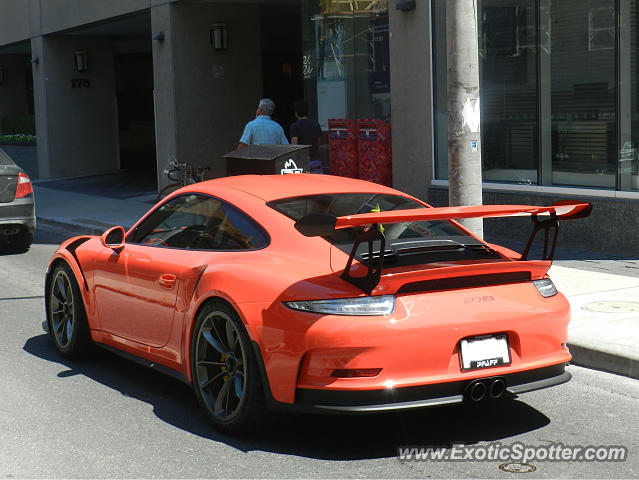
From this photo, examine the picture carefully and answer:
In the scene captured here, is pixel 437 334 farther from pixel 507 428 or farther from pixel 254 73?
pixel 254 73

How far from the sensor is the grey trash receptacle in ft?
36.1

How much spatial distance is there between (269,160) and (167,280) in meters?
5.27

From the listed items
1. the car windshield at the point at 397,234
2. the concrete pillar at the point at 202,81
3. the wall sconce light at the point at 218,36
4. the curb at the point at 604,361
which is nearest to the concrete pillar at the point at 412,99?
the wall sconce light at the point at 218,36

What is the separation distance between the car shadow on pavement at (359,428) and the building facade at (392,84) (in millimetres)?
6121

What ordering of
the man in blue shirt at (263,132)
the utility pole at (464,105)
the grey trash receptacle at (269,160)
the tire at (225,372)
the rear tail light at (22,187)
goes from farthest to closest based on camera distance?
the rear tail light at (22,187) < the man in blue shirt at (263,132) < the grey trash receptacle at (269,160) < the utility pole at (464,105) < the tire at (225,372)

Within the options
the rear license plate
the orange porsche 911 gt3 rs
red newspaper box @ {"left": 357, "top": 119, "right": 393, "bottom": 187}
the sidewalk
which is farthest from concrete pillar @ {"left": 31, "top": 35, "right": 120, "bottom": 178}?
the rear license plate

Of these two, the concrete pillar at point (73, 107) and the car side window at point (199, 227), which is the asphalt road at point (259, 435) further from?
the concrete pillar at point (73, 107)

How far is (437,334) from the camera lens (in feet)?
15.9

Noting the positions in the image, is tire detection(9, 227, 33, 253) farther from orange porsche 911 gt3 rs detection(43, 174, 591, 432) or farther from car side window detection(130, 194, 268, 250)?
orange porsche 911 gt3 rs detection(43, 174, 591, 432)

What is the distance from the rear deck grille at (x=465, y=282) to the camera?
4938mm

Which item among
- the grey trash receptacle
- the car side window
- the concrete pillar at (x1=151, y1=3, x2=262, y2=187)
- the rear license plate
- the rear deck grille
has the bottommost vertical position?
the rear license plate

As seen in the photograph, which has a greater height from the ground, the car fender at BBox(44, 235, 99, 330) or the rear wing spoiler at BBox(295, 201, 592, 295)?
the rear wing spoiler at BBox(295, 201, 592, 295)

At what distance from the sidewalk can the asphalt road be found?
0.53 ft

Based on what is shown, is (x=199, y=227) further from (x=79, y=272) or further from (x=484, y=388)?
(x=484, y=388)
